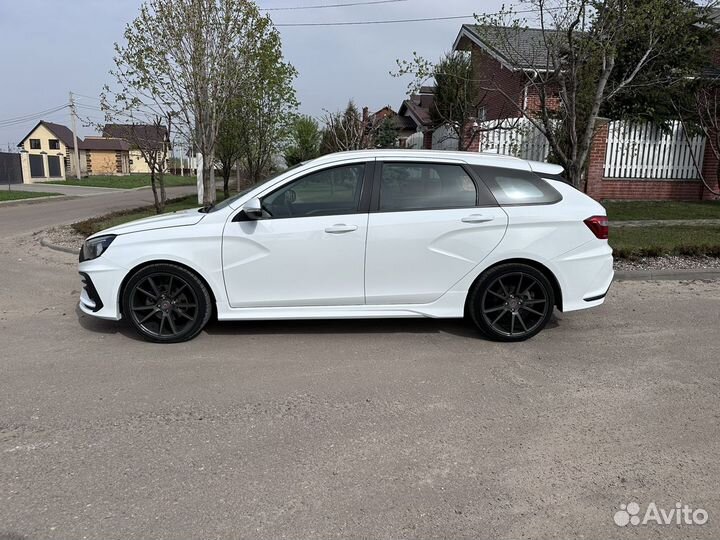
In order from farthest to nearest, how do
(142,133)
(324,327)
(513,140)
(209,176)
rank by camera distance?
(209,176)
(513,140)
(142,133)
(324,327)

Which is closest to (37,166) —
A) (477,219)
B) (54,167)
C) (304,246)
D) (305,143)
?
(54,167)

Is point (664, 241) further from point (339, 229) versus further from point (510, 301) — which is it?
point (339, 229)

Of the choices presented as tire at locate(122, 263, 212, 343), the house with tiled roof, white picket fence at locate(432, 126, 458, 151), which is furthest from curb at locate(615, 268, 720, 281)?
the house with tiled roof

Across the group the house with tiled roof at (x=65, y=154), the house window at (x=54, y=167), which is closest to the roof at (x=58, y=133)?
the house with tiled roof at (x=65, y=154)

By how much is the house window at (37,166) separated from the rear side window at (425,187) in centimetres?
4966

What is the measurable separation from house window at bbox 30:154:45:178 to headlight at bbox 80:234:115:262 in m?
48.3

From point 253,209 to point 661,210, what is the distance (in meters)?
12.3

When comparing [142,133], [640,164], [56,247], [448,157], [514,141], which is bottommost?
[56,247]

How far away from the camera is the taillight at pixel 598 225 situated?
201 inches

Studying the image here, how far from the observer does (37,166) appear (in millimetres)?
47844

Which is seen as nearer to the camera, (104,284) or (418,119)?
(104,284)

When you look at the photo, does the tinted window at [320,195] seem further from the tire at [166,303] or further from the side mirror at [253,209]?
the tire at [166,303]

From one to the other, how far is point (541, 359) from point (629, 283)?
11.5ft

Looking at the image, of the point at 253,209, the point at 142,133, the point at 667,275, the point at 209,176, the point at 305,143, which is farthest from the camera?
the point at 305,143
